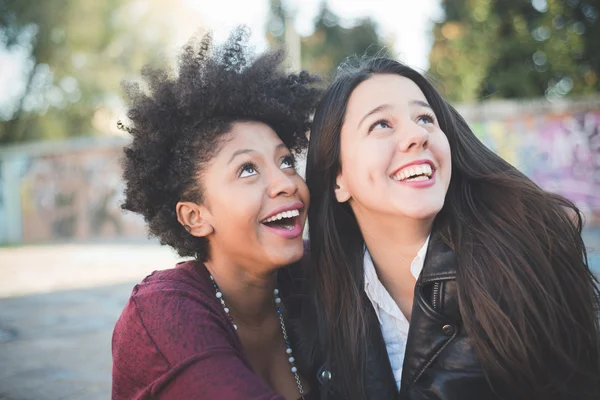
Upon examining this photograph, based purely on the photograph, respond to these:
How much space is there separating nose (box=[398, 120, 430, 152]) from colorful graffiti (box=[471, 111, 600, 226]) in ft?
38.2

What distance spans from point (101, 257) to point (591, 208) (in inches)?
455

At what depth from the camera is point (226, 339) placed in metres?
2.05

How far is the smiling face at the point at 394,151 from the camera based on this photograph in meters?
2.32

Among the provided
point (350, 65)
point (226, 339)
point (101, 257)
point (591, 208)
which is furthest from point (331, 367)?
point (591, 208)

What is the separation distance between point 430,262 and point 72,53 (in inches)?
840

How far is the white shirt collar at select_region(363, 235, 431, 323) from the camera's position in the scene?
240 cm

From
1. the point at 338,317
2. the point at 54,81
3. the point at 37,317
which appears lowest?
the point at 37,317

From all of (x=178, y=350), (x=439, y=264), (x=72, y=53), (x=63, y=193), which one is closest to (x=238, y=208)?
(x=178, y=350)

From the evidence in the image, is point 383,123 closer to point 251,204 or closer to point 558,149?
point 251,204

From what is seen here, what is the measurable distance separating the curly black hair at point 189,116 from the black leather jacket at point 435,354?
1.09m

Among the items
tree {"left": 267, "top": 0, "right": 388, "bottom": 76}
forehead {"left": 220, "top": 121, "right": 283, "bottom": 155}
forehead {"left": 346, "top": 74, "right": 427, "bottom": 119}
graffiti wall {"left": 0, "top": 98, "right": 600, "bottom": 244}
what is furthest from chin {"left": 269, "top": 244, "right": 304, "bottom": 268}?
tree {"left": 267, "top": 0, "right": 388, "bottom": 76}

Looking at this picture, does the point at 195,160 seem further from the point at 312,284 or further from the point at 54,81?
the point at 54,81

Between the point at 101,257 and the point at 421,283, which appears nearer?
the point at 421,283

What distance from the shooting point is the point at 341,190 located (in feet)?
9.00
